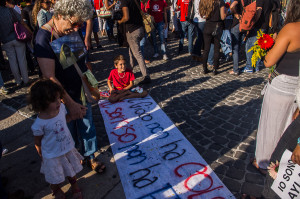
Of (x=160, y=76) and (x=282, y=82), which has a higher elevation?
(x=282, y=82)

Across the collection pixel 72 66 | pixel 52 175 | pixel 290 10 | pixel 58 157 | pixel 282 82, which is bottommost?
pixel 52 175

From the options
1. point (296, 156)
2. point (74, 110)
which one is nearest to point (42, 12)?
point (74, 110)

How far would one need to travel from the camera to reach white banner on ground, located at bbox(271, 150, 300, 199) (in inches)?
61.7

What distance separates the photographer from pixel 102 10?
7672 millimetres

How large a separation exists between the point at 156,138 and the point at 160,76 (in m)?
2.84

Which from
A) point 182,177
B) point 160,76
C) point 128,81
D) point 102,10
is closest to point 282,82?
point 182,177

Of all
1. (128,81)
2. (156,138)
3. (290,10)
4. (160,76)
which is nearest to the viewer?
(290,10)

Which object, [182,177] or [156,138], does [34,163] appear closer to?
[156,138]

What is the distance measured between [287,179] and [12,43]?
559cm

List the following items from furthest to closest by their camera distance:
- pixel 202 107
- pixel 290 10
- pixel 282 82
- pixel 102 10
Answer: pixel 102 10
pixel 202 107
pixel 282 82
pixel 290 10

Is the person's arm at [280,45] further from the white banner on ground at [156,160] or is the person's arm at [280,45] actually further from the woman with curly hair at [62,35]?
the woman with curly hair at [62,35]

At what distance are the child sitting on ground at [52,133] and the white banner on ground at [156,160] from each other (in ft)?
2.48

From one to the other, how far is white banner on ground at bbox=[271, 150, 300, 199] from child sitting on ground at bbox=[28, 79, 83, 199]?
189 centimetres

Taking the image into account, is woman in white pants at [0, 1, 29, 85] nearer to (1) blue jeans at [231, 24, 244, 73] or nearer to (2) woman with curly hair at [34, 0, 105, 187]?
(2) woman with curly hair at [34, 0, 105, 187]
